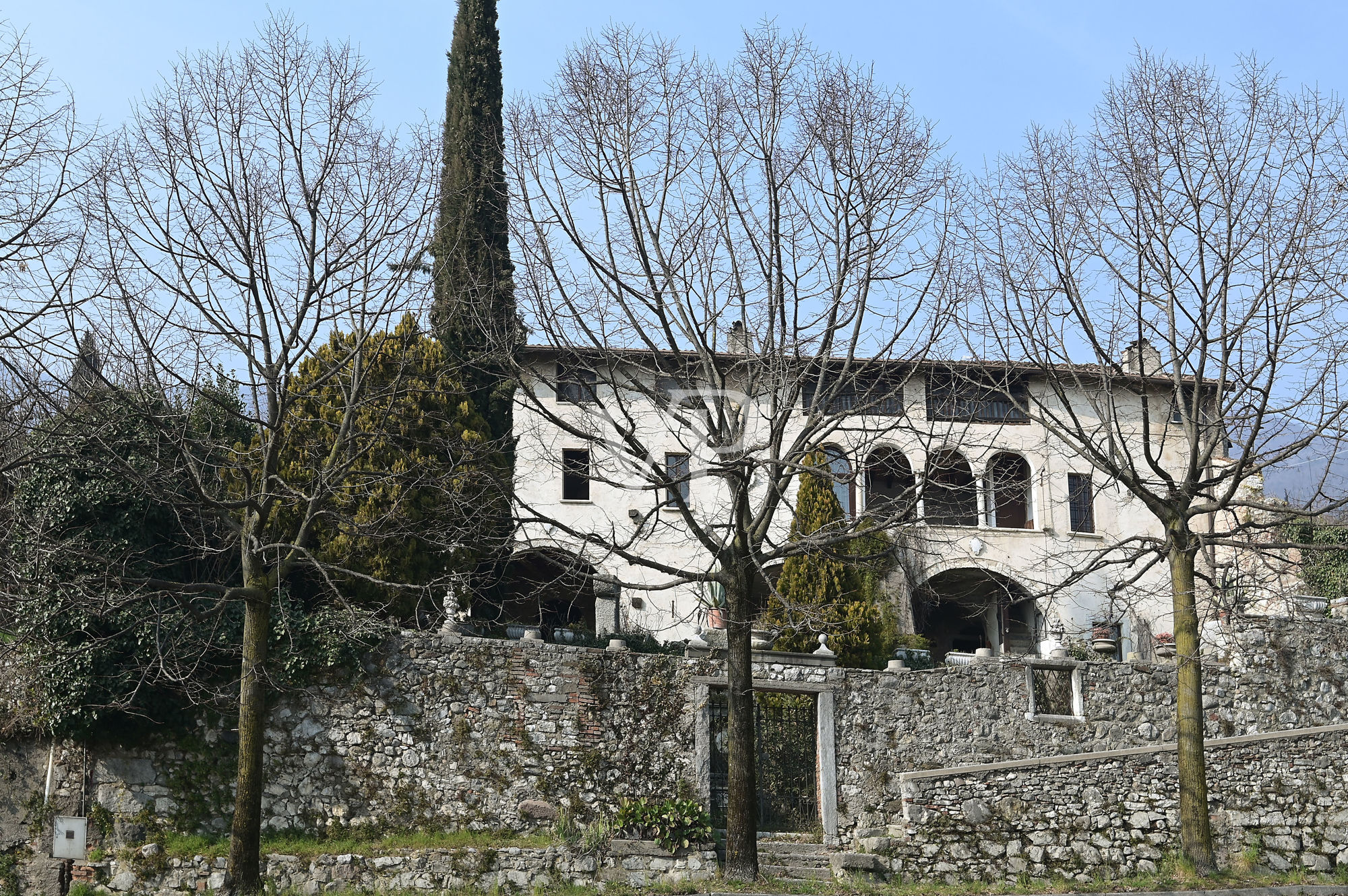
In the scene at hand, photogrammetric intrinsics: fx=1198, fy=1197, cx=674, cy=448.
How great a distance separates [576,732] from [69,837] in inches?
228

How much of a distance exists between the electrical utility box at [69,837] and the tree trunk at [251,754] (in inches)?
113

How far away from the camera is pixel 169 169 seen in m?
11.8

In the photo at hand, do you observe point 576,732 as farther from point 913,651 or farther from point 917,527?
point 917,527

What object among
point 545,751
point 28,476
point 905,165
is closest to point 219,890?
point 545,751

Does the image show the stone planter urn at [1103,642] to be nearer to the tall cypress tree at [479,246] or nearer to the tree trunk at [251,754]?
the tall cypress tree at [479,246]

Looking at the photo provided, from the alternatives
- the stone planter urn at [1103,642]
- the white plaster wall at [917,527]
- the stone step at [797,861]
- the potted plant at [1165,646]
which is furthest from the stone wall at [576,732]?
the white plaster wall at [917,527]

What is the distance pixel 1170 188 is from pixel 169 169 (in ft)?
34.5

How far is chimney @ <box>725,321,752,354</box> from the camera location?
1233 centimetres

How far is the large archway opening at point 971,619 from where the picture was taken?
2586cm

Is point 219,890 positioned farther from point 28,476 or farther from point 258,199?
point 258,199

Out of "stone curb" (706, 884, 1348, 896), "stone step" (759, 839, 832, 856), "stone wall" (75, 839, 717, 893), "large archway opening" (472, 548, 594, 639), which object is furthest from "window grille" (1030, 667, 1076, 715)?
"large archway opening" (472, 548, 594, 639)

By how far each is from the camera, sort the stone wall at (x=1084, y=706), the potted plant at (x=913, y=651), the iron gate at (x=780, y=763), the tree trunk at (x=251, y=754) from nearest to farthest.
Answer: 1. the tree trunk at (x=251, y=754)
2. the iron gate at (x=780, y=763)
3. the stone wall at (x=1084, y=706)
4. the potted plant at (x=913, y=651)

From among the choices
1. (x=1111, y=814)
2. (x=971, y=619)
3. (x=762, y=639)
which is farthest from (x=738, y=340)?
(x=971, y=619)

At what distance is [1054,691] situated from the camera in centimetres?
1747
